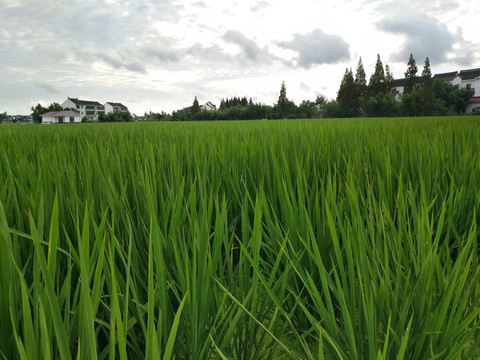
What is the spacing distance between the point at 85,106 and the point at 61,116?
9.16m

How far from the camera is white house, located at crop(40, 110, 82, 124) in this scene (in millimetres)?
53850

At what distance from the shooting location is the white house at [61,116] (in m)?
53.8

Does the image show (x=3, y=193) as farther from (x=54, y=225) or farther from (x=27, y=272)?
(x=54, y=225)

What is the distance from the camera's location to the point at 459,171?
130cm

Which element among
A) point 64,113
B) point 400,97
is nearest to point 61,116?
point 64,113

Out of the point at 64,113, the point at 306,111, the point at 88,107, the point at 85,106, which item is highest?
the point at 85,106

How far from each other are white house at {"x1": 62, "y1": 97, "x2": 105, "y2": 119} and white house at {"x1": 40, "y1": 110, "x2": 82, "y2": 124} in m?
5.81

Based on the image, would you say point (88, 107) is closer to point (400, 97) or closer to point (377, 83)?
point (377, 83)

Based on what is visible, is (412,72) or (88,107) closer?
(412,72)

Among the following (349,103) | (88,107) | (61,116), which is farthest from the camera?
(88,107)

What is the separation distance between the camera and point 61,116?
53719 millimetres

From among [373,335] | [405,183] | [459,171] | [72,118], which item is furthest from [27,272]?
[72,118]

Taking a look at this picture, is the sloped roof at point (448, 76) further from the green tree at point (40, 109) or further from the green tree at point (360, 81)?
the green tree at point (40, 109)

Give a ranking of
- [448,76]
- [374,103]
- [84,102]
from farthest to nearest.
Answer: [84,102] < [448,76] < [374,103]
